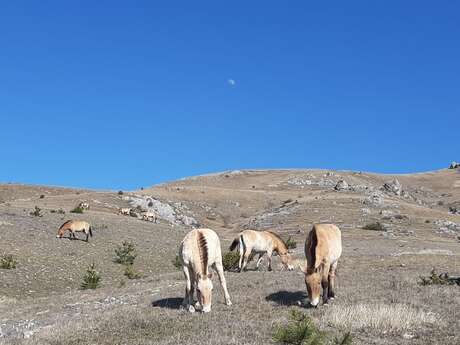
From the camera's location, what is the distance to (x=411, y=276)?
2178cm

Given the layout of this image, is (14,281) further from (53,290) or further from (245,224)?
(245,224)

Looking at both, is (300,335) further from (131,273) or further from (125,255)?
Result: (125,255)

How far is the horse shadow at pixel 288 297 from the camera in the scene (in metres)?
15.3

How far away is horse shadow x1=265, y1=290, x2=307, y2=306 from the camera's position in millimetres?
15336

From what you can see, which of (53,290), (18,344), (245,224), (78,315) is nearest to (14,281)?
(53,290)

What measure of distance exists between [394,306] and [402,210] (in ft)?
186

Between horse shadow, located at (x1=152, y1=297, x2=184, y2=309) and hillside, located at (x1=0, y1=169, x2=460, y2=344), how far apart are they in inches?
1.4

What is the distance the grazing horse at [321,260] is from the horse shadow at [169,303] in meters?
3.81

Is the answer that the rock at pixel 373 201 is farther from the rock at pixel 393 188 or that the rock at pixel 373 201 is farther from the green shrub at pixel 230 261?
the green shrub at pixel 230 261

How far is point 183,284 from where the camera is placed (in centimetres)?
2098

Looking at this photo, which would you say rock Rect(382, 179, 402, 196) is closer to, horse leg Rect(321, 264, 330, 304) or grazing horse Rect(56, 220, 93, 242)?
grazing horse Rect(56, 220, 93, 242)

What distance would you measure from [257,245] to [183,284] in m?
5.13

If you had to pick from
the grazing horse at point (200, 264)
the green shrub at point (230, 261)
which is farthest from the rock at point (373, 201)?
the grazing horse at point (200, 264)

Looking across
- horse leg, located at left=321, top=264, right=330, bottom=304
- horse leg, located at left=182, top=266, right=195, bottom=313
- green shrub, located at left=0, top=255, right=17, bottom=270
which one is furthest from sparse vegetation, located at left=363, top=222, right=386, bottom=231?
horse leg, located at left=182, top=266, right=195, bottom=313
